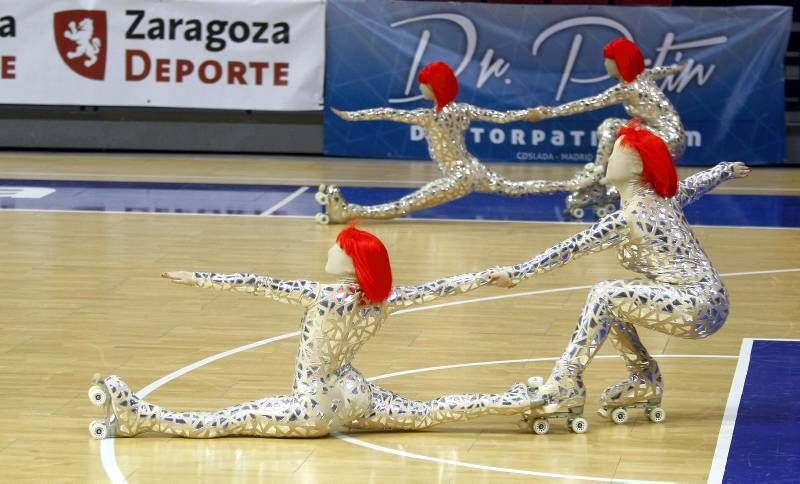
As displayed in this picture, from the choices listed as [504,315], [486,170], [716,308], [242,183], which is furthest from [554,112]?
[716,308]

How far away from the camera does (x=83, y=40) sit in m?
15.9

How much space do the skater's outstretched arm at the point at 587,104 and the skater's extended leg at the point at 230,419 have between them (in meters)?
5.73

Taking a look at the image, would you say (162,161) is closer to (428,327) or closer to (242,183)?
(242,183)

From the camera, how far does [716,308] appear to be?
6230 mm

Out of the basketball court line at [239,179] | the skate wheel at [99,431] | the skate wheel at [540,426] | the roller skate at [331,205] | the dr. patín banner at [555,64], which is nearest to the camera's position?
the skate wheel at [99,431]

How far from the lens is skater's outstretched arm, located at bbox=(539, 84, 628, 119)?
11.4 m

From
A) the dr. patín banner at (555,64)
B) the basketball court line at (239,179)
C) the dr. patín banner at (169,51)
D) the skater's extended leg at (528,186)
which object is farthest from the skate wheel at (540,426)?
the dr. patín banner at (169,51)

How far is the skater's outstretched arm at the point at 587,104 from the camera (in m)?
11.4

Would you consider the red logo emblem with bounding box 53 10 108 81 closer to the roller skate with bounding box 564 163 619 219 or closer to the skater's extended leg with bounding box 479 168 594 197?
the skater's extended leg with bounding box 479 168 594 197

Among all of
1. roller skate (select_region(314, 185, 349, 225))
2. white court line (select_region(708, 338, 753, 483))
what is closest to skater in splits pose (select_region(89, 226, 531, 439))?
white court line (select_region(708, 338, 753, 483))

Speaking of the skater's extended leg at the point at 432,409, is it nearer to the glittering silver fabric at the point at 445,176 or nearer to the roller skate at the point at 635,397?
the roller skate at the point at 635,397

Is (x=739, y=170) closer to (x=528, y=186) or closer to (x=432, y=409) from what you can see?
(x=432, y=409)

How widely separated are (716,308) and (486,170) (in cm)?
612

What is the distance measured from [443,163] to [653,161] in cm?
593
